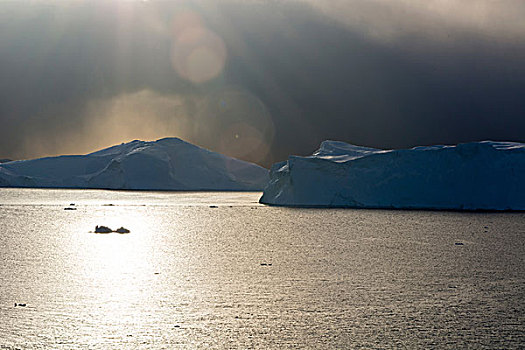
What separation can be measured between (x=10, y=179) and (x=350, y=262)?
97.7m

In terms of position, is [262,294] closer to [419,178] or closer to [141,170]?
[419,178]

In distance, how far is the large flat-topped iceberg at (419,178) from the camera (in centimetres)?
3881

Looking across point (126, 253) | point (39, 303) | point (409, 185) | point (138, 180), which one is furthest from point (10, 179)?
point (39, 303)

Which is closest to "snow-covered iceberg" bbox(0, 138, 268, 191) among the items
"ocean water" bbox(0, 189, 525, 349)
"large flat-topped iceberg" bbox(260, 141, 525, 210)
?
"large flat-topped iceberg" bbox(260, 141, 525, 210)

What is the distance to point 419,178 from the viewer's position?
39.8 metres

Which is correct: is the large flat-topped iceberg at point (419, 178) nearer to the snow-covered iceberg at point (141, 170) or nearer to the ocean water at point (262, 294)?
the ocean water at point (262, 294)

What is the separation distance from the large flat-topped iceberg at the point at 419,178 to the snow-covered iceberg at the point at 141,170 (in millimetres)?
55802

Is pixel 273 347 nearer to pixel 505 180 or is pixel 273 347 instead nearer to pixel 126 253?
pixel 126 253

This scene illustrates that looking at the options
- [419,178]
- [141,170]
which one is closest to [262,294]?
[419,178]

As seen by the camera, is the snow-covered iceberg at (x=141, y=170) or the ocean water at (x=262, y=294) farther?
the snow-covered iceberg at (x=141, y=170)

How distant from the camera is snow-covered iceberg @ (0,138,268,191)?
3684 inches

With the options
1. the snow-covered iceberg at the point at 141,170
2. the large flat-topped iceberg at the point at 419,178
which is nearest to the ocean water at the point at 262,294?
the large flat-topped iceberg at the point at 419,178

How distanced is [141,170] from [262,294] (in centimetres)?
8643

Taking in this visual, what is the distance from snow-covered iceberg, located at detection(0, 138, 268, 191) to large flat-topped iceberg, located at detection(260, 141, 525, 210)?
55.8 m
